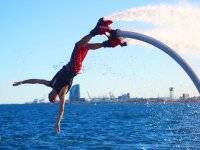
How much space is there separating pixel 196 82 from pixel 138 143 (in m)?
37.5

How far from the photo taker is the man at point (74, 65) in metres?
16.5

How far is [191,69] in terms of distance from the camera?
1445 cm

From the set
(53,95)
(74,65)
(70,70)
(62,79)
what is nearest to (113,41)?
(74,65)

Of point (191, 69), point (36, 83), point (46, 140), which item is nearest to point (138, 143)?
point (46, 140)

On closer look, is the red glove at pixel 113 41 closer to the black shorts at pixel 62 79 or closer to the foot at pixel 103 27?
the foot at pixel 103 27

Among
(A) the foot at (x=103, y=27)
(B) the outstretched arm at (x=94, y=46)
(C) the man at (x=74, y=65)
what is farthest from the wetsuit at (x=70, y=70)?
(A) the foot at (x=103, y=27)

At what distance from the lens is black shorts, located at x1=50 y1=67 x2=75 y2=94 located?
57.6 ft

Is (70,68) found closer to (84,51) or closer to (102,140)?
(84,51)

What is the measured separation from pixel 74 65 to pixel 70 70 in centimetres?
39

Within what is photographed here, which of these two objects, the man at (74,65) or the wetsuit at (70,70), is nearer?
the man at (74,65)

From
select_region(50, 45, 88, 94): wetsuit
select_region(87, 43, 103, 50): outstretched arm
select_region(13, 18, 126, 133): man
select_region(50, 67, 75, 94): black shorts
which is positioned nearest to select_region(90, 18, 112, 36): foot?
select_region(13, 18, 126, 133): man

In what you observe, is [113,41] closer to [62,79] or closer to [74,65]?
[74,65]

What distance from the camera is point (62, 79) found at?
17.6m

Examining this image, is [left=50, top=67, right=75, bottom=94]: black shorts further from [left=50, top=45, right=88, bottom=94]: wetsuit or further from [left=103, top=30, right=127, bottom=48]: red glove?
[left=103, top=30, right=127, bottom=48]: red glove
